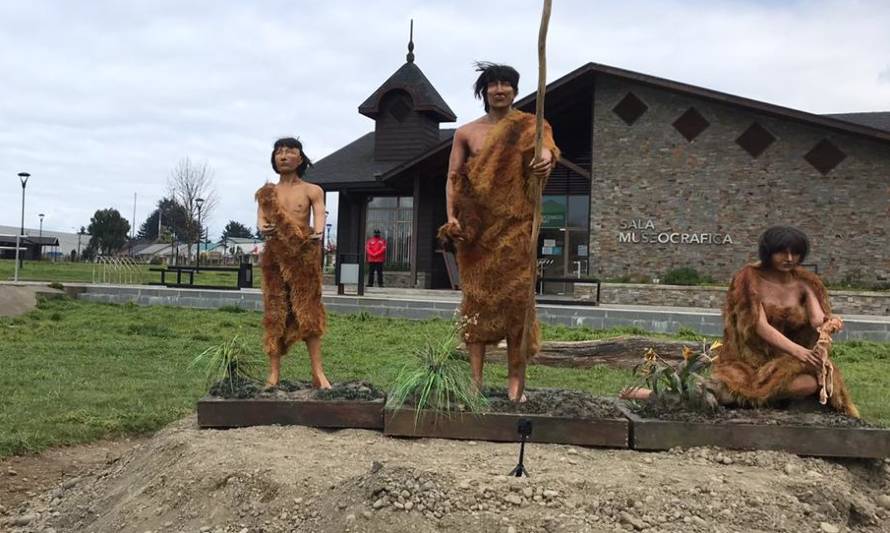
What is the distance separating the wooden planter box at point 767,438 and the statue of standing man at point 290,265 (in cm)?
212

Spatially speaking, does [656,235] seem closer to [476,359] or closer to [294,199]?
[476,359]

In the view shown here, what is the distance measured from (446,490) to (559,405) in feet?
4.34

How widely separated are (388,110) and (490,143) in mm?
17268

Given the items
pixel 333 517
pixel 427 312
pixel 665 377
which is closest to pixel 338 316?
pixel 427 312

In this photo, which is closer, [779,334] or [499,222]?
[779,334]

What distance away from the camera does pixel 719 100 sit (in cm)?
1642

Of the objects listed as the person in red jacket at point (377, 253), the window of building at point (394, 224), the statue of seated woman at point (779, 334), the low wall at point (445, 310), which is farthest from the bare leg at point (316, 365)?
the window of building at point (394, 224)

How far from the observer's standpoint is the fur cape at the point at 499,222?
4.10m

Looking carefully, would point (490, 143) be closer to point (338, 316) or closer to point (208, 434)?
point (208, 434)

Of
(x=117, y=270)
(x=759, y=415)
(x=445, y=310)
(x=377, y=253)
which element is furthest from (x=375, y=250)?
(x=759, y=415)

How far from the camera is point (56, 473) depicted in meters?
4.41

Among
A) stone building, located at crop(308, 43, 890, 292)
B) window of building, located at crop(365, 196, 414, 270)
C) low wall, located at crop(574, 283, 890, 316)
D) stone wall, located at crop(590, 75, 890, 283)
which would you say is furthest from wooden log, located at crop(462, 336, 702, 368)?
window of building, located at crop(365, 196, 414, 270)

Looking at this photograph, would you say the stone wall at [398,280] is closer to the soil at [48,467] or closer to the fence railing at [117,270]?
the fence railing at [117,270]

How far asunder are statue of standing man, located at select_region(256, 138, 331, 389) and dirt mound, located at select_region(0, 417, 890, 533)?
856 millimetres
